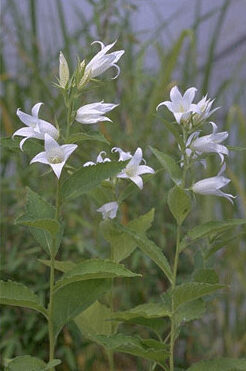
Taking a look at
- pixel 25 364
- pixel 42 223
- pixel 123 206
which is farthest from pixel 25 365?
pixel 123 206

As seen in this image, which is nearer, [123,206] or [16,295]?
[16,295]

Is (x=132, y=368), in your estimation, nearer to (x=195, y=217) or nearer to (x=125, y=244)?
(x=195, y=217)

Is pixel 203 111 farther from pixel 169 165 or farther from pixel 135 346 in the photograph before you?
pixel 135 346

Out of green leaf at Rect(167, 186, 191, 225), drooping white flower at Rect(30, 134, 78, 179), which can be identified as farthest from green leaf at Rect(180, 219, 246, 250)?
drooping white flower at Rect(30, 134, 78, 179)

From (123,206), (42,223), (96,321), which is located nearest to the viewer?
(42,223)

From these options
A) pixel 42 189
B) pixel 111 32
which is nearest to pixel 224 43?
pixel 111 32

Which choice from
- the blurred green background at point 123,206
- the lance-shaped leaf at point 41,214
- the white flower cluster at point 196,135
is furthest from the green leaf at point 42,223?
the blurred green background at point 123,206

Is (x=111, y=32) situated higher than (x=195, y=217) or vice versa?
(x=111, y=32)
